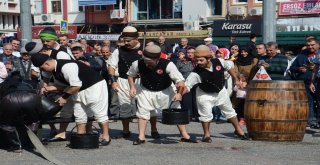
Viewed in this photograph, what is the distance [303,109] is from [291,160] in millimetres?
1618

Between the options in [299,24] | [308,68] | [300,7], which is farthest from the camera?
[300,7]

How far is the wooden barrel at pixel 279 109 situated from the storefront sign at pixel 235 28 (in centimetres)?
Result: 2647

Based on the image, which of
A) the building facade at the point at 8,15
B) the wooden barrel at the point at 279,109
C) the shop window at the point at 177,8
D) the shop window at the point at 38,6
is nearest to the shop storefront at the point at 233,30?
the shop window at the point at 177,8

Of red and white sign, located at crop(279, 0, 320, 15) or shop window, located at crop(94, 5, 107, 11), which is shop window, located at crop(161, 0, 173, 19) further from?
red and white sign, located at crop(279, 0, 320, 15)

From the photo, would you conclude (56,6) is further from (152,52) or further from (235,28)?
(152,52)

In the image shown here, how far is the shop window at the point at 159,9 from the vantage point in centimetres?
4147

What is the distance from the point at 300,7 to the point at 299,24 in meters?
1.04

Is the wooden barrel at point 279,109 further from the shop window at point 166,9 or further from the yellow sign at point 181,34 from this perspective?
the shop window at point 166,9

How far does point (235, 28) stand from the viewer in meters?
36.3

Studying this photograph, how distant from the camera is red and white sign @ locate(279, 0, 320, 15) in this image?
3431 centimetres

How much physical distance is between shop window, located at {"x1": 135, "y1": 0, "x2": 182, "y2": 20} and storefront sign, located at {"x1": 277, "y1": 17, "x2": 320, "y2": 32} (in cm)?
808

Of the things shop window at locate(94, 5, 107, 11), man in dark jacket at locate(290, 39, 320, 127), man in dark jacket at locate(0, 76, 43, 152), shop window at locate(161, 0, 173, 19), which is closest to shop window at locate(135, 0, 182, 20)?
shop window at locate(161, 0, 173, 19)

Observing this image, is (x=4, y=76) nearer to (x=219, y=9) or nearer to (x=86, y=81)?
Result: (x=86, y=81)

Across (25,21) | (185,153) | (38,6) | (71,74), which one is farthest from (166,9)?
(185,153)
